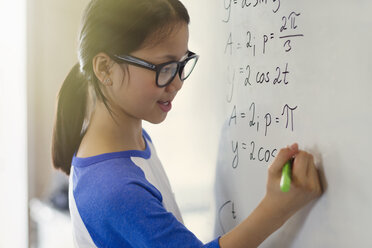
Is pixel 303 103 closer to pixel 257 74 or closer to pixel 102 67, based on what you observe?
pixel 257 74

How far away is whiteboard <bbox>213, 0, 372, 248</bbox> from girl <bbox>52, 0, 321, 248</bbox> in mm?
34

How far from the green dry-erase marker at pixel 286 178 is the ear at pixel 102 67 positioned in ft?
0.94

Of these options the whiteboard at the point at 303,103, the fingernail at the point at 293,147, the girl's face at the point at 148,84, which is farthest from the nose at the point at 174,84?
the fingernail at the point at 293,147

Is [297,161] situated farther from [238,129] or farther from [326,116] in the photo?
[238,129]

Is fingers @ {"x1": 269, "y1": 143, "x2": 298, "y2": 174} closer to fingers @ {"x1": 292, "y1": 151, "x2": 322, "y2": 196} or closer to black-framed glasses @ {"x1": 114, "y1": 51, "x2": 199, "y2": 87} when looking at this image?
fingers @ {"x1": 292, "y1": 151, "x2": 322, "y2": 196}

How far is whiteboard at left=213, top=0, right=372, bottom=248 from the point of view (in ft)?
1.51

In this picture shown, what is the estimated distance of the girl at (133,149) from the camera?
0.55m

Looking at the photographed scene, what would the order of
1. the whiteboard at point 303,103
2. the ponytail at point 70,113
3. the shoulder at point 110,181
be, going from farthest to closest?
the ponytail at point 70,113
the shoulder at point 110,181
the whiteboard at point 303,103

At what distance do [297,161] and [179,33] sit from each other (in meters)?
0.25

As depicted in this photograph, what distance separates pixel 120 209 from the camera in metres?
0.55

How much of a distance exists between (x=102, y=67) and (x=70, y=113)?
0.19 meters
